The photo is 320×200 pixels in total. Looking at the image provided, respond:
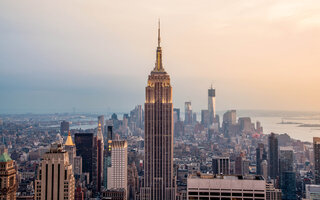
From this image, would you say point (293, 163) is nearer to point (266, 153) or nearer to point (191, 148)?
point (266, 153)

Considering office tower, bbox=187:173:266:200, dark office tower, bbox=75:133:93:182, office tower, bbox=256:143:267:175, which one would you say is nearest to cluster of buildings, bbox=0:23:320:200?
dark office tower, bbox=75:133:93:182

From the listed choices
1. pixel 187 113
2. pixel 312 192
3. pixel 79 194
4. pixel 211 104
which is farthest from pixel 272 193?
pixel 187 113

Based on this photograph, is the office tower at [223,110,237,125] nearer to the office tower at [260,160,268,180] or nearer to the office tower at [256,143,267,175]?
the office tower at [256,143,267,175]

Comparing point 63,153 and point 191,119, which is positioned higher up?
point 191,119

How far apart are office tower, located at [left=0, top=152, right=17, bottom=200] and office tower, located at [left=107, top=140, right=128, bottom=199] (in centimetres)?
1126

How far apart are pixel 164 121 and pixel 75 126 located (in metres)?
7.18

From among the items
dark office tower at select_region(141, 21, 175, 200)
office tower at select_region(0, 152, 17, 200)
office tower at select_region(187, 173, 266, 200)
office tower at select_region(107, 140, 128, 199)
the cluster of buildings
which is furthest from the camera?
office tower at select_region(107, 140, 128, 199)

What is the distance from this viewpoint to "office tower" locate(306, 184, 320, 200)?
2292cm

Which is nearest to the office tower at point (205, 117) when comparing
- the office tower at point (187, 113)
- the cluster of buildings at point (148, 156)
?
the cluster of buildings at point (148, 156)

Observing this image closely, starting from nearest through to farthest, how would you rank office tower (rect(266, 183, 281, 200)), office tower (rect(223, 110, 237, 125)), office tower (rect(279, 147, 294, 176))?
office tower (rect(266, 183, 281, 200)) < office tower (rect(279, 147, 294, 176)) < office tower (rect(223, 110, 237, 125))

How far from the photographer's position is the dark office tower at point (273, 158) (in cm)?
2937

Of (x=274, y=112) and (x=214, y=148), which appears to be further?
(x=214, y=148)

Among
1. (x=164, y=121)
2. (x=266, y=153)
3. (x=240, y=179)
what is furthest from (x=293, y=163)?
(x=240, y=179)

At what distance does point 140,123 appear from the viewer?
3481 centimetres
